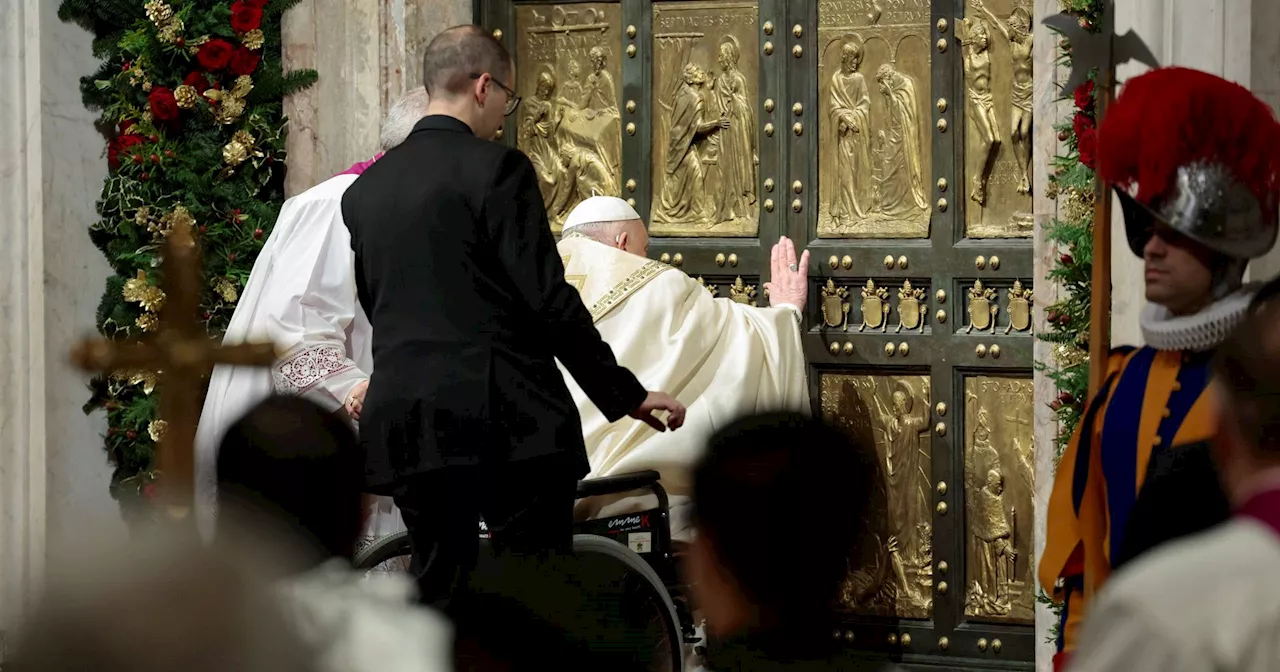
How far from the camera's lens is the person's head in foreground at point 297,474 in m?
2.06

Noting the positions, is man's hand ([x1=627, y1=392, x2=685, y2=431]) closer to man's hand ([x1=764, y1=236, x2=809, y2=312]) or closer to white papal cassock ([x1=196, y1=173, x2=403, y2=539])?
white papal cassock ([x1=196, y1=173, x2=403, y2=539])

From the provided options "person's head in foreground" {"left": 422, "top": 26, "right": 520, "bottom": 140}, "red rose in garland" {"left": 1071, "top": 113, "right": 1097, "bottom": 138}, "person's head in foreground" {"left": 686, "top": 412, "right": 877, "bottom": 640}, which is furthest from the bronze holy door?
"person's head in foreground" {"left": 686, "top": 412, "right": 877, "bottom": 640}

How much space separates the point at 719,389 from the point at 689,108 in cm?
140

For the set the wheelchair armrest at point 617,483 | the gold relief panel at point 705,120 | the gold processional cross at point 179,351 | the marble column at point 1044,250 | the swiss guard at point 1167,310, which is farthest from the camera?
the gold relief panel at point 705,120

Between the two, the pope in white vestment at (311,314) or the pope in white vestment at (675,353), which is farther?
the pope in white vestment at (675,353)

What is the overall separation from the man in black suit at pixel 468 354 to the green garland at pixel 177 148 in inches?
110

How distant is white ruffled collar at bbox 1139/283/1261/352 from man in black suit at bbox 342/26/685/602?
1.51 meters

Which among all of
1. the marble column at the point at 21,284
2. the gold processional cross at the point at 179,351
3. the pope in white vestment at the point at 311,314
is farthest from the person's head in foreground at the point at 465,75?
the marble column at the point at 21,284

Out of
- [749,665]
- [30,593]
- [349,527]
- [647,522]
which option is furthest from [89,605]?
[647,522]

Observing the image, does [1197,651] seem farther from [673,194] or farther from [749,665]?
[673,194]

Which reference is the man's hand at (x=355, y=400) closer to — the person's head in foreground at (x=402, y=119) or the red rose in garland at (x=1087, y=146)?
the person's head in foreground at (x=402, y=119)

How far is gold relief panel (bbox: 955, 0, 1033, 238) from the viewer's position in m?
6.29

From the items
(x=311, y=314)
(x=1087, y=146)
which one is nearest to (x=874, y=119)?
(x=1087, y=146)

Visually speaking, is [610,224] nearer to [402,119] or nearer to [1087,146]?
[402,119]
